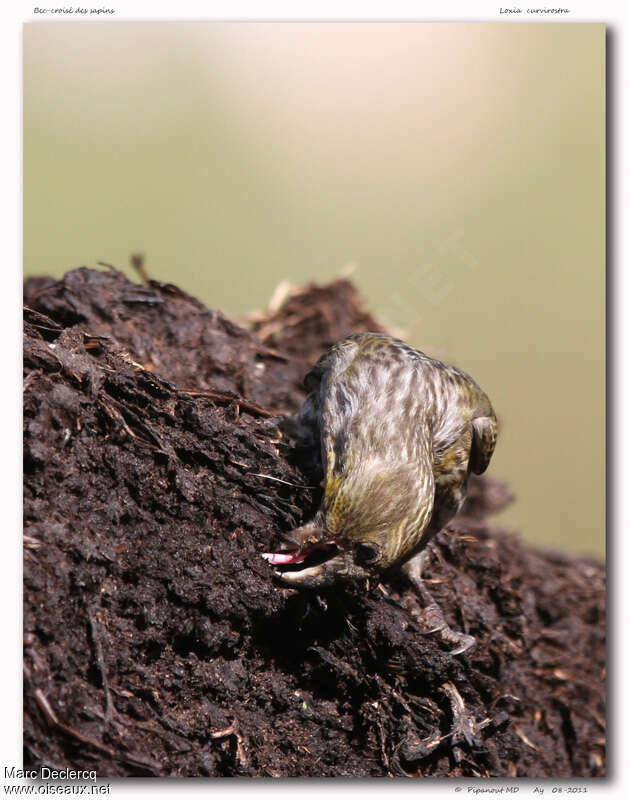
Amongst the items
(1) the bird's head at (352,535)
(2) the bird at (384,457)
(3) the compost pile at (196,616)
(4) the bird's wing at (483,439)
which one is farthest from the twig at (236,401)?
(4) the bird's wing at (483,439)

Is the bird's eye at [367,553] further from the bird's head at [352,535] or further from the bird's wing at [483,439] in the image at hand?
the bird's wing at [483,439]

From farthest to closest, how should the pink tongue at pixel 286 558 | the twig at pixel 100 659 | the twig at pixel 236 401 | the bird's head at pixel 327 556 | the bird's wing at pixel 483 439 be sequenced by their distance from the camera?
the bird's wing at pixel 483 439 < the twig at pixel 236 401 < the pink tongue at pixel 286 558 < the bird's head at pixel 327 556 < the twig at pixel 100 659

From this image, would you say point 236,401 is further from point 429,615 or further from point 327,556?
point 429,615

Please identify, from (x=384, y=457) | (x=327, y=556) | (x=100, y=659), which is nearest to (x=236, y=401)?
(x=384, y=457)

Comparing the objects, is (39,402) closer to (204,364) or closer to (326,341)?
(204,364)

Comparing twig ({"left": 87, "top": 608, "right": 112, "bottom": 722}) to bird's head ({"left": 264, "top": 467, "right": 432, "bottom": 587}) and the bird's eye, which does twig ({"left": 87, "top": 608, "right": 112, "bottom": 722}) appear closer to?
bird's head ({"left": 264, "top": 467, "right": 432, "bottom": 587})
